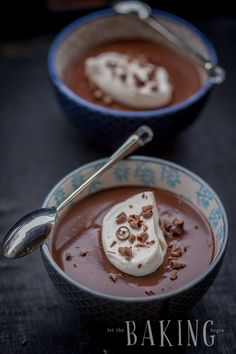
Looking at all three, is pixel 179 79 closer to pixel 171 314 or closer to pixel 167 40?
pixel 167 40

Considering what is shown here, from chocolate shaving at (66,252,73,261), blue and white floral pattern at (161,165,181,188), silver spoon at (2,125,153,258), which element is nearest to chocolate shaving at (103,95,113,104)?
blue and white floral pattern at (161,165,181,188)

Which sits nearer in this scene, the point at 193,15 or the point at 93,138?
the point at 93,138

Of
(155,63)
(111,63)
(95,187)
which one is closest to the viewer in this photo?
(95,187)

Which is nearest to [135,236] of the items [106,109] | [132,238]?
[132,238]

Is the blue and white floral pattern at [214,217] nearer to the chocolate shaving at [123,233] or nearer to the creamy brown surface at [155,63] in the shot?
the chocolate shaving at [123,233]

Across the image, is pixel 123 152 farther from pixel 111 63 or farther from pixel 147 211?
pixel 111 63

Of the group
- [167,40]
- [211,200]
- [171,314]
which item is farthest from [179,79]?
[171,314]

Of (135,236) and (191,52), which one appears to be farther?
(191,52)


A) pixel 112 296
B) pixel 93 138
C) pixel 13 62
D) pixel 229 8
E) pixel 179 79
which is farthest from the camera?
pixel 229 8
